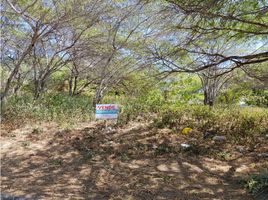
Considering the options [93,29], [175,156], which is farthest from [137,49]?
→ [175,156]

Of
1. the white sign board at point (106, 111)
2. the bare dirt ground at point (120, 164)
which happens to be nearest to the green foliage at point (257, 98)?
the bare dirt ground at point (120, 164)

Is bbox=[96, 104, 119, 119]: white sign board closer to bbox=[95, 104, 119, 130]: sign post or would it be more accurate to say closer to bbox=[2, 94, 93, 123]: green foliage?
bbox=[95, 104, 119, 130]: sign post

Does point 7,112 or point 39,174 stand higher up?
point 7,112

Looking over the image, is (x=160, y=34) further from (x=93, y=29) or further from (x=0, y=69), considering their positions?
(x=0, y=69)

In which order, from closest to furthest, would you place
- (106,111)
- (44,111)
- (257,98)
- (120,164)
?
(120,164) < (106,111) < (44,111) < (257,98)

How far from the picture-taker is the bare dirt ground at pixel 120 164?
3223 millimetres

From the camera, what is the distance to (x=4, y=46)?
9430 millimetres

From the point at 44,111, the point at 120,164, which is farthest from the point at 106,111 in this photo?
the point at 44,111

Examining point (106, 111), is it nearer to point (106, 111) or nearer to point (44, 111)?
point (106, 111)

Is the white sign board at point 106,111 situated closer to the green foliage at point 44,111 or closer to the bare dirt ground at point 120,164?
the bare dirt ground at point 120,164

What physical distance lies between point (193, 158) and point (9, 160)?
110 inches

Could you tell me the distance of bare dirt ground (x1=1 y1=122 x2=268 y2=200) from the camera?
322 cm

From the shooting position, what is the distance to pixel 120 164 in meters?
4.09

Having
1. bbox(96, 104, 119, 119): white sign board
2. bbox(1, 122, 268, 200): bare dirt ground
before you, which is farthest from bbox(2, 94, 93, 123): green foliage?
bbox(96, 104, 119, 119): white sign board
